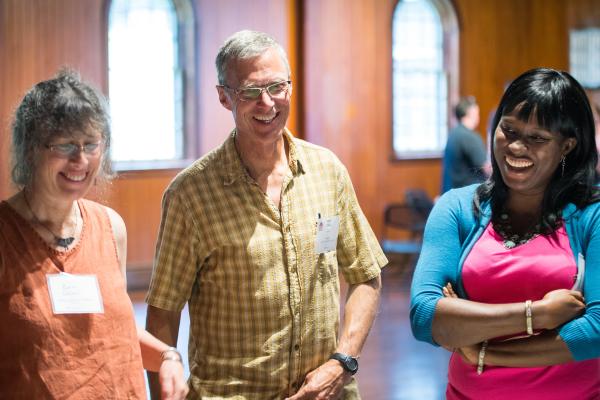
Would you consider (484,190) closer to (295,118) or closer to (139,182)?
(139,182)

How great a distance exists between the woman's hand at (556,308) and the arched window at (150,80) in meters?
7.24

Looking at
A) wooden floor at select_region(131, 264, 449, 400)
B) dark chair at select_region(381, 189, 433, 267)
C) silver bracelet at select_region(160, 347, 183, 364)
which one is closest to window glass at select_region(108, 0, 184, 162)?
wooden floor at select_region(131, 264, 449, 400)

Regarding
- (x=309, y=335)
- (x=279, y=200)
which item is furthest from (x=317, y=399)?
(x=279, y=200)


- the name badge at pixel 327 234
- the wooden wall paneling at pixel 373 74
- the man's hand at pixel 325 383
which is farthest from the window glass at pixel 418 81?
the man's hand at pixel 325 383

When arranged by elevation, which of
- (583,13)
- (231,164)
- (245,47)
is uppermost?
(583,13)

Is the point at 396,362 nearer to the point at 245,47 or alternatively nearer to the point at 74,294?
the point at 245,47

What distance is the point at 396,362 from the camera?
5984mm

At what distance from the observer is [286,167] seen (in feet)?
8.30

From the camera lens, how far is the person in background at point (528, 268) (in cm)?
212

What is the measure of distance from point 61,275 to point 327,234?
0.79 meters

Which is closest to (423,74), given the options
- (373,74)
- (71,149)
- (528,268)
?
(373,74)

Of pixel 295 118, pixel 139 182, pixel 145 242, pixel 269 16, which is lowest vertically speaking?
pixel 145 242

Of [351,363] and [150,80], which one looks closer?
[351,363]

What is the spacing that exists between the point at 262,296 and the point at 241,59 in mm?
625
